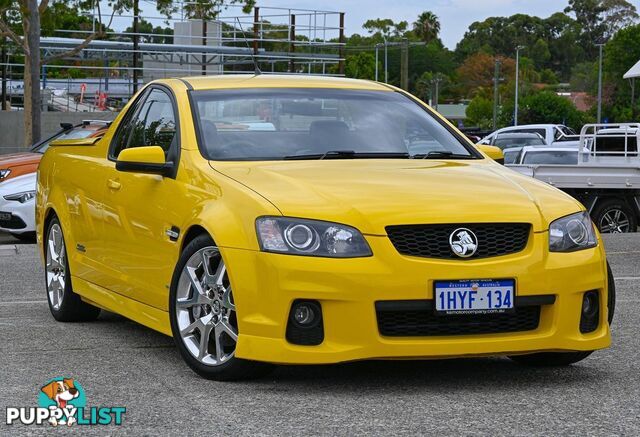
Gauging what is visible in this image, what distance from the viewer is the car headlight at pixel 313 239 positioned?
591 cm

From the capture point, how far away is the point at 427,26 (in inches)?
6801

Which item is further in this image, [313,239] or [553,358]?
[553,358]

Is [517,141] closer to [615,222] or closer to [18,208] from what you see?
[615,222]

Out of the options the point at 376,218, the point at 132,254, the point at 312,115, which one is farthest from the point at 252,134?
the point at 376,218

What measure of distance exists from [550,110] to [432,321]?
113 metres

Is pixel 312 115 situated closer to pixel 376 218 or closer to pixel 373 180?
pixel 373 180

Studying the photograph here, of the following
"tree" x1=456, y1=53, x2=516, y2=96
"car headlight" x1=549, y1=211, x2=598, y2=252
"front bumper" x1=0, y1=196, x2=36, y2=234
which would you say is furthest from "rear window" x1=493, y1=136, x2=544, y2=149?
"tree" x1=456, y1=53, x2=516, y2=96

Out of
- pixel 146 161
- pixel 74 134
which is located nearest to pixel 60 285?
pixel 146 161

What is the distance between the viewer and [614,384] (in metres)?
6.27

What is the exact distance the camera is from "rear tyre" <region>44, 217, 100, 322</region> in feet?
28.1

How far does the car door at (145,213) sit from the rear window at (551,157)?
15.5 meters

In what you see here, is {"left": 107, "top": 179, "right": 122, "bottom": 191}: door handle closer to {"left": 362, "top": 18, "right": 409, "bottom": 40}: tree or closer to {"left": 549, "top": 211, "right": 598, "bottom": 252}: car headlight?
{"left": 549, "top": 211, "right": 598, "bottom": 252}: car headlight

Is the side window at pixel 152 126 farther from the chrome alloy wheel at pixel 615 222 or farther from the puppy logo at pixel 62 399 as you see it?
the chrome alloy wheel at pixel 615 222

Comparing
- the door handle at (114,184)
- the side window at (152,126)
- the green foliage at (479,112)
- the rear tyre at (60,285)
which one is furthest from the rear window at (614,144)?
the green foliage at (479,112)
